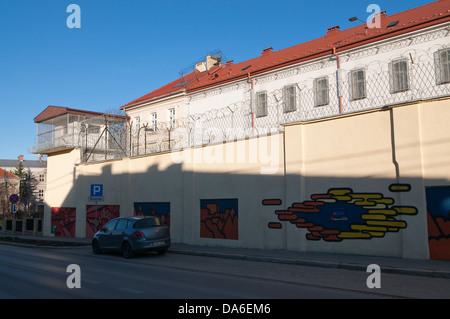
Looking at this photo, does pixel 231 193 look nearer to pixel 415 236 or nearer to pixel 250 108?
pixel 415 236

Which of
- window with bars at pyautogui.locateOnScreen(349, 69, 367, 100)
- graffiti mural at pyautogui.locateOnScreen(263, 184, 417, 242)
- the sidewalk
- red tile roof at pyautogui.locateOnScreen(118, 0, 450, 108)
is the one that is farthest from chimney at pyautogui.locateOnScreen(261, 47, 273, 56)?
the sidewalk

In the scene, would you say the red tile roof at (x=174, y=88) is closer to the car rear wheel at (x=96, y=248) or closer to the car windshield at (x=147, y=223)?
the car rear wheel at (x=96, y=248)

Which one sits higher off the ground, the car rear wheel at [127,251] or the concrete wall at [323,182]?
the concrete wall at [323,182]

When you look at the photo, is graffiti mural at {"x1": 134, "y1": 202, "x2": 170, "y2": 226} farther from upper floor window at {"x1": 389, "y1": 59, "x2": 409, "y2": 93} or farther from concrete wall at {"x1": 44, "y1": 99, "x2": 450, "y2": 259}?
upper floor window at {"x1": 389, "y1": 59, "x2": 409, "y2": 93}

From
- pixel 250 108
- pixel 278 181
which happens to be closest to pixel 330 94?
pixel 250 108

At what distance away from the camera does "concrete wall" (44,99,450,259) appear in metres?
12.0

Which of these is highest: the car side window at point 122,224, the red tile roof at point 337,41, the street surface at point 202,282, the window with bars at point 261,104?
the red tile roof at point 337,41

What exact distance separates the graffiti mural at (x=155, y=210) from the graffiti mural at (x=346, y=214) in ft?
22.0

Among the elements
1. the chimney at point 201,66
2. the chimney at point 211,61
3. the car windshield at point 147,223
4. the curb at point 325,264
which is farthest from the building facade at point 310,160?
the chimney at point 211,61

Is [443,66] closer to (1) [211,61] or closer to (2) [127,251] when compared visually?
(2) [127,251]

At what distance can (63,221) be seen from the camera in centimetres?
2759

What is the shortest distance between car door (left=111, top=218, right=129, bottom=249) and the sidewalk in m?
2.16

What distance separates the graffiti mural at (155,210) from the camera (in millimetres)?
20078
